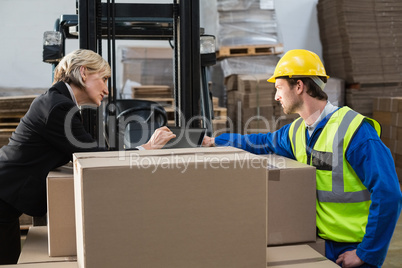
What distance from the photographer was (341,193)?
2.07 metres

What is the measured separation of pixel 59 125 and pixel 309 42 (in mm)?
6766

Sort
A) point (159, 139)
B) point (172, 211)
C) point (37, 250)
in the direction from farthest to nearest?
point (159, 139) < point (37, 250) < point (172, 211)

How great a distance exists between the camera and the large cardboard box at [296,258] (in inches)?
66.7

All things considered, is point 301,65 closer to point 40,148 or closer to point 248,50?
point 40,148

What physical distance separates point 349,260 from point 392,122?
5267 millimetres

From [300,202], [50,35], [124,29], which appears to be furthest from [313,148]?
[50,35]

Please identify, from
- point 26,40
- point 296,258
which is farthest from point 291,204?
point 26,40

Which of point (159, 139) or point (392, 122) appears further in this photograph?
point (392, 122)

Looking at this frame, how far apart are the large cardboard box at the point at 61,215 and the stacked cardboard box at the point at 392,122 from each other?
19.1 feet

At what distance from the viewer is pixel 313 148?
2.20 metres

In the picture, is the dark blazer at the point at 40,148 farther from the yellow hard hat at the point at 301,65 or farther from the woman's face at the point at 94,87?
the yellow hard hat at the point at 301,65

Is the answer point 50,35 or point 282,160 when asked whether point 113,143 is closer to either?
point 50,35

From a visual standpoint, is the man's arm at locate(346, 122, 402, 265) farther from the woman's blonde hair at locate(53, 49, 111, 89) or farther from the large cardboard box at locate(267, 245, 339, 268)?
the woman's blonde hair at locate(53, 49, 111, 89)

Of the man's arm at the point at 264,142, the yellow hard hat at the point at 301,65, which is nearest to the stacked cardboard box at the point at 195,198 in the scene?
the man's arm at the point at 264,142
